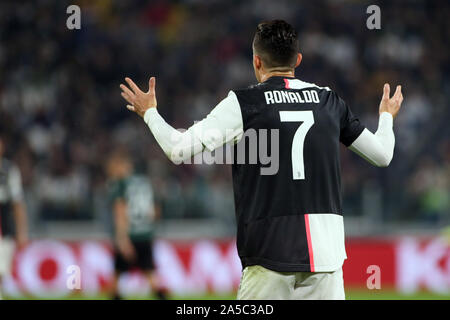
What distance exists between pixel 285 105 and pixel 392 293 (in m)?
8.44

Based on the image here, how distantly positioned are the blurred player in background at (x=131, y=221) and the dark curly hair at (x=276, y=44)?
5.64m

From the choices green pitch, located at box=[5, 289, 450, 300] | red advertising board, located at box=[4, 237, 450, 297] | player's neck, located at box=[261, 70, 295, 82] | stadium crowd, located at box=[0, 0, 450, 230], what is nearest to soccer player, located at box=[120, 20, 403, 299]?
player's neck, located at box=[261, 70, 295, 82]

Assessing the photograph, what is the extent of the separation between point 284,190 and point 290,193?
30 millimetres

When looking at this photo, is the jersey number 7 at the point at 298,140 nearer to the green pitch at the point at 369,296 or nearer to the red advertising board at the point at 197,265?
the green pitch at the point at 369,296

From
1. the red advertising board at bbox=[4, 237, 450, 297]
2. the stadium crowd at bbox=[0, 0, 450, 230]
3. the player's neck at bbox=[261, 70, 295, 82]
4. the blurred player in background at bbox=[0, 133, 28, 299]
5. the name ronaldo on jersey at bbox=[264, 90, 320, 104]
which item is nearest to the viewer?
the name ronaldo on jersey at bbox=[264, 90, 320, 104]

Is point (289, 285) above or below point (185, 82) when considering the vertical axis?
below

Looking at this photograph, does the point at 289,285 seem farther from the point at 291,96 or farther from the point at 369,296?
the point at 369,296

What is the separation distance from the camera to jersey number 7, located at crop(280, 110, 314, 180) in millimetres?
3551

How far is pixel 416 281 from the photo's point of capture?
38.3ft

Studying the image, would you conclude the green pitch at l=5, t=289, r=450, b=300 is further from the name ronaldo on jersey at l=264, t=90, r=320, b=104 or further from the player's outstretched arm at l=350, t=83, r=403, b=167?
the name ronaldo on jersey at l=264, t=90, r=320, b=104

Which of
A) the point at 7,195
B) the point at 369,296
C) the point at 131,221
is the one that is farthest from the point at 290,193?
the point at 369,296

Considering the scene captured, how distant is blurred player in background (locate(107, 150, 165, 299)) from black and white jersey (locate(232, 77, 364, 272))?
5725mm

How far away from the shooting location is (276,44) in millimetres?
3660

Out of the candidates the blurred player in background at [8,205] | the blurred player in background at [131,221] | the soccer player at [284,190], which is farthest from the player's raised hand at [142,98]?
the blurred player in background at [131,221]
